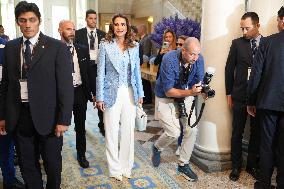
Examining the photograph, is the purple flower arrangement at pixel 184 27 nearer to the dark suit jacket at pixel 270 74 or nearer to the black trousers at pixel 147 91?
the dark suit jacket at pixel 270 74

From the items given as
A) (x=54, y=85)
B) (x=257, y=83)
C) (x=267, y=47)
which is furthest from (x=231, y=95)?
(x=54, y=85)

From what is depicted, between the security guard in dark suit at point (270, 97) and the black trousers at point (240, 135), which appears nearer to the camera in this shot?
the security guard in dark suit at point (270, 97)

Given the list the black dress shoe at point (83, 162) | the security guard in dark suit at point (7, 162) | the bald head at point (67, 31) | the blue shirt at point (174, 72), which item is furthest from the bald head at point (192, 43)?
the black dress shoe at point (83, 162)

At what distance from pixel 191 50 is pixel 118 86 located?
0.82 metres

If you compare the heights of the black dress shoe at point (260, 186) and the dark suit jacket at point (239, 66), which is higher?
the dark suit jacket at point (239, 66)

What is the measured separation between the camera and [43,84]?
236 centimetres

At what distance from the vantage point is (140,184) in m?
3.27

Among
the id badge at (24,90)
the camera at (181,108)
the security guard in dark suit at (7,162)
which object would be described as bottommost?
the security guard in dark suit at (7,162)

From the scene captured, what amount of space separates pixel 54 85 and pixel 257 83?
1.80 metres

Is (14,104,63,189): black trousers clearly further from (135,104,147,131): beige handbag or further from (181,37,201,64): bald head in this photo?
(181,37,201,64): bald head

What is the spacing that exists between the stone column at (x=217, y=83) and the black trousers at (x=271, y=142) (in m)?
0.69

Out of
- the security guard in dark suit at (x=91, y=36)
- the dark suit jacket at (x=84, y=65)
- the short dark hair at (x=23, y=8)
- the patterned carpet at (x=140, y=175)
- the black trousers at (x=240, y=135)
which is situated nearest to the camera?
the short dark hair at (x=23, y=8)

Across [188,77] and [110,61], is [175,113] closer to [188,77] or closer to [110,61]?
[188,77]

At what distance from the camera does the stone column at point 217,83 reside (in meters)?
3.45
